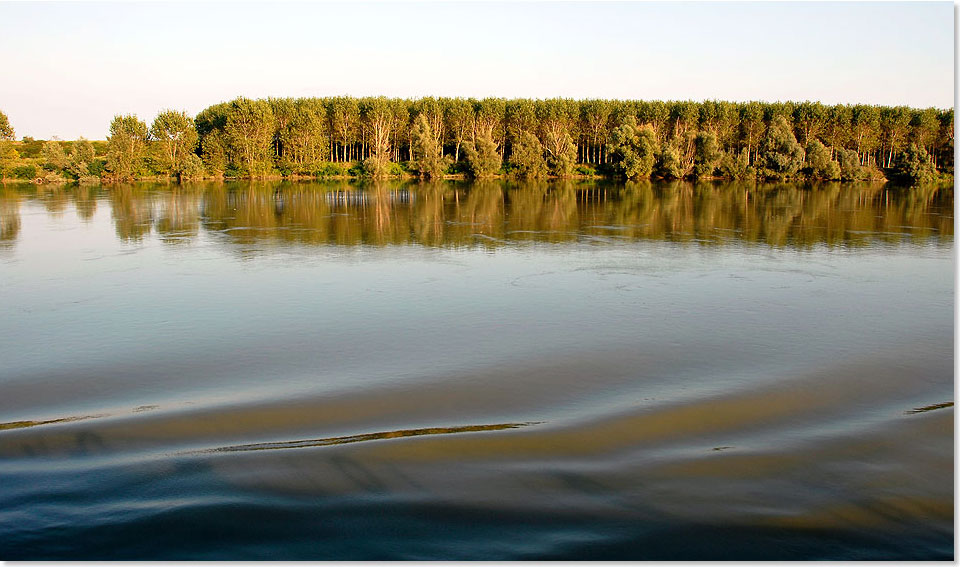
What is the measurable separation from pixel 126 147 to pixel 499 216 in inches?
1826

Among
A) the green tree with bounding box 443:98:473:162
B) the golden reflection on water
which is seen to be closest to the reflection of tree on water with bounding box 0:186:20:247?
the golden reflection on water

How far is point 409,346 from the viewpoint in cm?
1082

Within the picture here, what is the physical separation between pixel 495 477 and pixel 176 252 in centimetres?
1622

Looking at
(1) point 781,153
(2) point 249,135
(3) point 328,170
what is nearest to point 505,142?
(3) point 328,170

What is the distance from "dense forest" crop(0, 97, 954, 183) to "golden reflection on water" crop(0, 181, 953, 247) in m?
20.2

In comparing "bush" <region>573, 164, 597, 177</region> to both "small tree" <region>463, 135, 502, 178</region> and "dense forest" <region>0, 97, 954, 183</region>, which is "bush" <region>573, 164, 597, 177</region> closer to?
"dense forest" <region>0, 97, 954, 183</region>

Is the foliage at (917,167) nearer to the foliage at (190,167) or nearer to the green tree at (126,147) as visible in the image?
the foliage at (190,167)

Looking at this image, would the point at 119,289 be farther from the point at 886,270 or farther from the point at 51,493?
the point at 886,270

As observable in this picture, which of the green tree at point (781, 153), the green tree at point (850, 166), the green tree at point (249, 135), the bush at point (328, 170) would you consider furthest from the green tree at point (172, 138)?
the green tree at point (850, 166)

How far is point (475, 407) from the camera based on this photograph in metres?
8.44

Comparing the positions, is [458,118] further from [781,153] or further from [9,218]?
[9,218]

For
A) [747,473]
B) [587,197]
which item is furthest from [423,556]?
[587,197]

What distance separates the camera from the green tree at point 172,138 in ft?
213

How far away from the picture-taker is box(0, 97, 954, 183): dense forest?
65312mm
